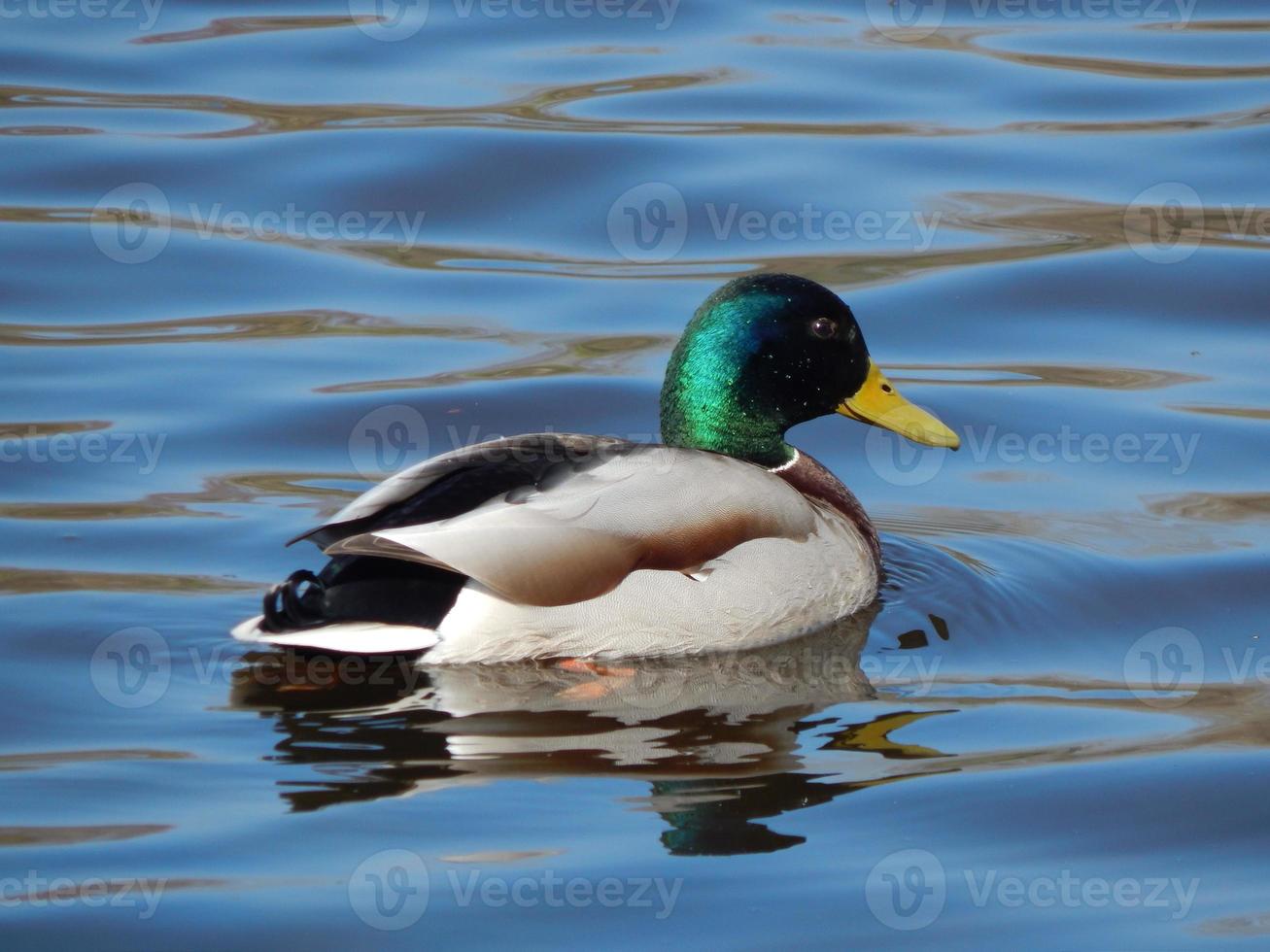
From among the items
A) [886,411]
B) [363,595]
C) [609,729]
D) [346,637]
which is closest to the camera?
[609,729]

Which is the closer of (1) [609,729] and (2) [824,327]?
(1) [609,729]

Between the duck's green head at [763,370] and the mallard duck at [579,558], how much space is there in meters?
0.02

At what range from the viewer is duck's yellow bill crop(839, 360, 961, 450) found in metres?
6.97

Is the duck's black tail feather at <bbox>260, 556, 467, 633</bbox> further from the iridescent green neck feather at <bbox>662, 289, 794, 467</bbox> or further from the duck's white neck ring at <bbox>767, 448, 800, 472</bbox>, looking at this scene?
the duck's white neck ring at <bbox>767, 448, 800, 472</bbox>

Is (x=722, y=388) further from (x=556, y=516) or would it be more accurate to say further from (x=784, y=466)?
(x=556, y=516)

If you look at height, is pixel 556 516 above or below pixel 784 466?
below

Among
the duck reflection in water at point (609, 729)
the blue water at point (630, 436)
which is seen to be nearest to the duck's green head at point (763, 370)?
the blue water at point (630, 436)

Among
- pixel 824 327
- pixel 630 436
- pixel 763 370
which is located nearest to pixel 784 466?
pixel 763 370

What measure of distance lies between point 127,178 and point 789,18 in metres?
4.78

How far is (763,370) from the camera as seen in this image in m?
6.76

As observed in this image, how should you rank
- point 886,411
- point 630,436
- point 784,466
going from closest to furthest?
1. point 784,466
2. point 886,411
3. point 630,436

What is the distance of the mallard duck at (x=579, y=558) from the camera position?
568 cm

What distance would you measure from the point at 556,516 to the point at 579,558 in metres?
0.14

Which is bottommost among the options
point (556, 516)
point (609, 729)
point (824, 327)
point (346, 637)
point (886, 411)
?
point (609, 729)
